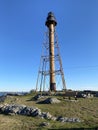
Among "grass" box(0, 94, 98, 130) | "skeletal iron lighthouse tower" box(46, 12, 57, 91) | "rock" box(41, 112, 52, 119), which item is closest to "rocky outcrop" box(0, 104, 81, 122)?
"rock" box(41, 112, 52, 119)

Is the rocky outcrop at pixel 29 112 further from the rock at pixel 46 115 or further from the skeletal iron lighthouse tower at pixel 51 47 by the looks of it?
the skeletal iron lighthouse tower at pixel 51 47

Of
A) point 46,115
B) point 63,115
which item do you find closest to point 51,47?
point 63,115

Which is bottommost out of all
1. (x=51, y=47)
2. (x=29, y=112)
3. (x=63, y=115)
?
(x=63, y=115)

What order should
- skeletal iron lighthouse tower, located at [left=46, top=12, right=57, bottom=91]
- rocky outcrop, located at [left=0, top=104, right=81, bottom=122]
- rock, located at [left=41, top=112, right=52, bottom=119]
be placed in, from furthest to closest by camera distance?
skeletal iron lighthouse tower, located at [left=46, top=12, right=57, bottom=91]
rock, located at [left=41, top=112, right=52, bottom=119]
rocky outcrop, located at [left=0, top=104, right=81, bottom=122]

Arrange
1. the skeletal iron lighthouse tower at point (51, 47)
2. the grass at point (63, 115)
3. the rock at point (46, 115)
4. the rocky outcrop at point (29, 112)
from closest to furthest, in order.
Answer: the grass at point (63, 115) < the rocky outcrop at point (29, 112) < the rock at point (46, 115) < the skeletal iron lighthouse tower at point (51, 47)

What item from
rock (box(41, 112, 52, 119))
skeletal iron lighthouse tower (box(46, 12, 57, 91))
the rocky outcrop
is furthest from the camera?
skeletal iron lighthouse tower (box(46, 12, 57, 91))

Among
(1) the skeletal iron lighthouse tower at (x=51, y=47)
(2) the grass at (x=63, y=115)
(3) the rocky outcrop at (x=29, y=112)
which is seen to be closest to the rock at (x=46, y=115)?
(3) the rocky outcrop at (x=29, y=112)

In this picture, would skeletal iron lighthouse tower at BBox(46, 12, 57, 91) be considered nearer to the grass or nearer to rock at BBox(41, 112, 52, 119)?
the grass

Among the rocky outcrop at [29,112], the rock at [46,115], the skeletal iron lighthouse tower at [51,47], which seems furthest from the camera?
the skeletal iron lighthouse tower at [51,47]

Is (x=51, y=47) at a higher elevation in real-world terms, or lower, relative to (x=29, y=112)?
higher

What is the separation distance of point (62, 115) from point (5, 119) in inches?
300

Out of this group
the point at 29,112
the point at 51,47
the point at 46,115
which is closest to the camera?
the point at 46,115

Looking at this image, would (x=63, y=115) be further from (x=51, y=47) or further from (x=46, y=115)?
(x=51, y=47)

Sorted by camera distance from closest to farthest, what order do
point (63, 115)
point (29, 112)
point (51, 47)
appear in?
point (63, 115) < point (29, 112) < point (51, 47)
